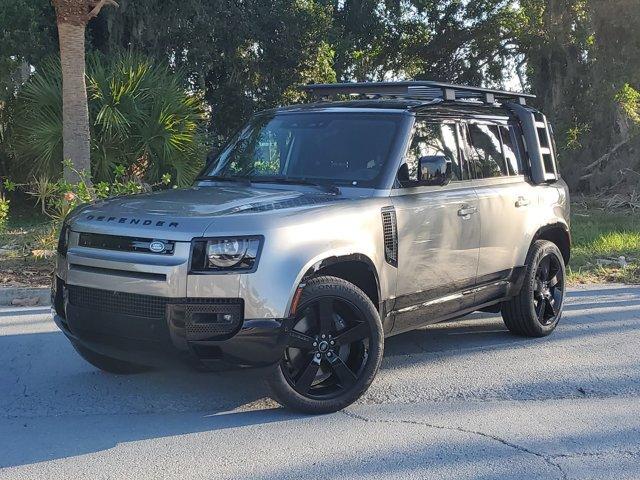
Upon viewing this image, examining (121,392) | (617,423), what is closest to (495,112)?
(617,423)

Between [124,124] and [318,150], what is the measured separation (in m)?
8.79

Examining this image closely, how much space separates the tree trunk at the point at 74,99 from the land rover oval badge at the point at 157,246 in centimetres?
785

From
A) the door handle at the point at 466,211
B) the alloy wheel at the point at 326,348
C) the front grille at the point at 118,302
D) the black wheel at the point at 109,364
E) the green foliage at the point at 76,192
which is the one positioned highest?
the green foliage at the point at 76,192

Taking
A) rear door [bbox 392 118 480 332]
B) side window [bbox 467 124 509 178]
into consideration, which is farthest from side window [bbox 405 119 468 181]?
side window [bbox 467 124 509 178]

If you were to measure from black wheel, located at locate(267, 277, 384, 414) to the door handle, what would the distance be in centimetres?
134

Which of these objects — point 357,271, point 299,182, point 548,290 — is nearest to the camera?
point 357,271

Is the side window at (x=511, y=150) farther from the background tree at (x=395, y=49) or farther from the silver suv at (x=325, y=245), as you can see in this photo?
the background tree at (x=395, y=49)

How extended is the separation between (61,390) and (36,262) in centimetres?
500

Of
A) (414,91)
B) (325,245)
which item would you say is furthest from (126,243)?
(414,91)

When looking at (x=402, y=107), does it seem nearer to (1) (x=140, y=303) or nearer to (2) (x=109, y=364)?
(1) (x=140, y=303)

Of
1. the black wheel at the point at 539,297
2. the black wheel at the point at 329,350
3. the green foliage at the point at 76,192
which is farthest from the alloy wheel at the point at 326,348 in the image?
the green foliage at the point at 76,192

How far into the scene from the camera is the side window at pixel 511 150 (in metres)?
6.81

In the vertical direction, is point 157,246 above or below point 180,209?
below

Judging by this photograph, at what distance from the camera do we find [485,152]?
652 cm
